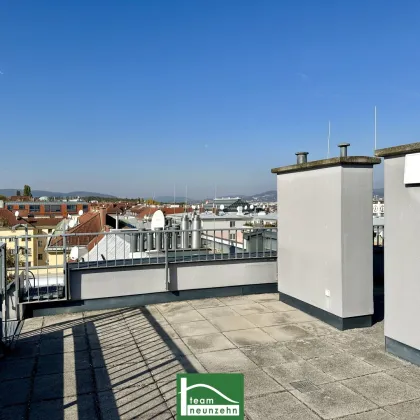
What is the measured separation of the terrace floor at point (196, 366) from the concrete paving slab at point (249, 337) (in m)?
0.01

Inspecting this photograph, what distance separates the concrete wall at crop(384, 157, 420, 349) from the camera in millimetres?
4066

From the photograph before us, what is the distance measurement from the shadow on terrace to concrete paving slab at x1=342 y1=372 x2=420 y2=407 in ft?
5.38

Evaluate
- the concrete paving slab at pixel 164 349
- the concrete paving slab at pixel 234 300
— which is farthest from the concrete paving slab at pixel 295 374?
the concrete paving slab at pixel 234 300

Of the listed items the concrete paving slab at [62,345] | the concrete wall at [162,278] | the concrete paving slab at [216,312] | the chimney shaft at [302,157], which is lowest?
the concrete paving slab at [62,345]

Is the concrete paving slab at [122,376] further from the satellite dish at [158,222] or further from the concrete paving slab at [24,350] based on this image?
the satellite dish at [158,222]

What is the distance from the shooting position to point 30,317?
5969 millimetres

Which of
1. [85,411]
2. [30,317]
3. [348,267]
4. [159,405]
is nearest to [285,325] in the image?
[348,267]

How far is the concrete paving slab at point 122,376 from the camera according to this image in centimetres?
363

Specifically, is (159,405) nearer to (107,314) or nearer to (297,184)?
(107,314)

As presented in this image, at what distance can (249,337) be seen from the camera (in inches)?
196

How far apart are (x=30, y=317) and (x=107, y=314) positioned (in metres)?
1.19

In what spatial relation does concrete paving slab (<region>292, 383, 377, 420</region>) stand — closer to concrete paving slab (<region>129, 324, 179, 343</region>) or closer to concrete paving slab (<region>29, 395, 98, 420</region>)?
concrete paving slab (<region>29, 395, 98, 420</region>)

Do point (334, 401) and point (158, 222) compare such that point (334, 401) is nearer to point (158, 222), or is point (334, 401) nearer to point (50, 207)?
point (158, 222)

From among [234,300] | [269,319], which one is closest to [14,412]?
[269,319]
